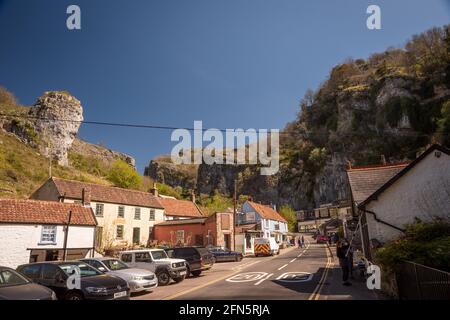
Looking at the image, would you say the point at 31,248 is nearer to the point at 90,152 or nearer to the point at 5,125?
the point at 5,125

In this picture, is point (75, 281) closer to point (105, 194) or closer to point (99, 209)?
point (99, 209)

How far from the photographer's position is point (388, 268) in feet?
34.8

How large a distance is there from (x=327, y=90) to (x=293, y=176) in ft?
103

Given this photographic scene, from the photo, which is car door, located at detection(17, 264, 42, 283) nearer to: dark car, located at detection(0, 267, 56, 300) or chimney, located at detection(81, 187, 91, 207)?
dark car, located at detection(0, 267, 56, 300)

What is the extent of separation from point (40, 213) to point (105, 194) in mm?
12602

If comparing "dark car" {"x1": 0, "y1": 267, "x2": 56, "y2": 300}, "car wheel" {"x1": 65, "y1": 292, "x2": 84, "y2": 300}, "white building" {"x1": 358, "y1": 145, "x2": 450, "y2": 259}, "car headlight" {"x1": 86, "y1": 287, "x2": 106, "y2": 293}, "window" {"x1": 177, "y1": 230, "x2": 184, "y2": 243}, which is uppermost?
"white building" {"x1": 358, "y1": 145, "x2": 450, "y2": 259}

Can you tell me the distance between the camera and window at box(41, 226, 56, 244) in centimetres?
2481

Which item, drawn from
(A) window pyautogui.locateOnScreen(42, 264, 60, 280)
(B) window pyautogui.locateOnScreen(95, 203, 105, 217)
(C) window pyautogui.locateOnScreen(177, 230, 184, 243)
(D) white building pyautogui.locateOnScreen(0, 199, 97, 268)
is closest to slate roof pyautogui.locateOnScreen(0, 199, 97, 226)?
(D) white building pyautogui.locateOnScreen(0, 199, 97, 268)

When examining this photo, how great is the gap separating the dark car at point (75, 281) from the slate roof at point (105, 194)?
23.2 meters

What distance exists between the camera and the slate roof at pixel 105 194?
34.2 m

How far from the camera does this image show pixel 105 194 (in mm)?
37844

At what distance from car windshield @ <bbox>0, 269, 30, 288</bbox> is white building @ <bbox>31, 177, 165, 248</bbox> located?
25.2 meters

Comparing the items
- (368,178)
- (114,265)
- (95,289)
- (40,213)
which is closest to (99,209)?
(40,213)
